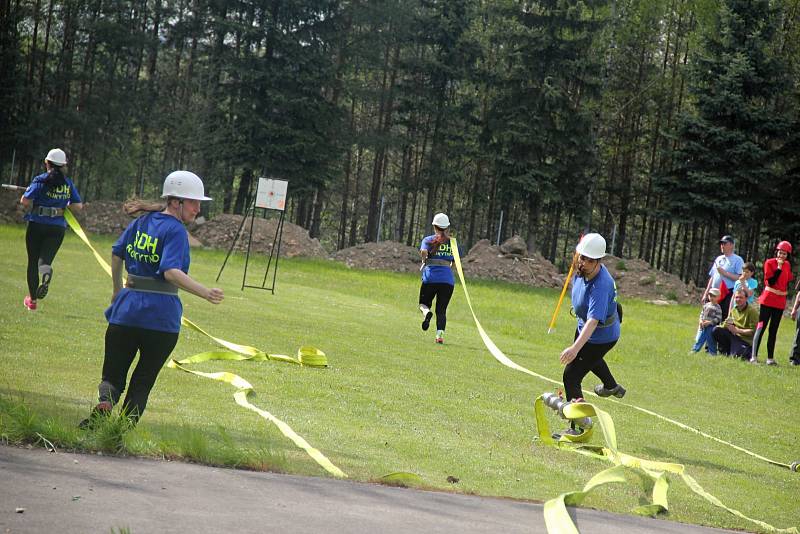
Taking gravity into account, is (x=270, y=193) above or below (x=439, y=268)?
above

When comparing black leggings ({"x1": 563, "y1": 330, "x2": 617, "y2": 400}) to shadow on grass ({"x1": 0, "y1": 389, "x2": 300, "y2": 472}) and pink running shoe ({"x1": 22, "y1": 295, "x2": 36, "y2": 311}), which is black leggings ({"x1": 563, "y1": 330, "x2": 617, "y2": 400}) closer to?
shadow on grass ({"x1": 0, "y1": 389, "x2": 300, "y2": 472})

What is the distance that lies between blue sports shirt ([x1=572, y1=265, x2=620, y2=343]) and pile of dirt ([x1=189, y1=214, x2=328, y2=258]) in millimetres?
32764

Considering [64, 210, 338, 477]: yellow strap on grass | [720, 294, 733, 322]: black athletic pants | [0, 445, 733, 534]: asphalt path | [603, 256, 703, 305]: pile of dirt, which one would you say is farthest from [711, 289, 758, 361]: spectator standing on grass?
[603, 256, 703, 305]: pile of dirt

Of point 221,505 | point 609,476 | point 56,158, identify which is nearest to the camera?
point 221,505

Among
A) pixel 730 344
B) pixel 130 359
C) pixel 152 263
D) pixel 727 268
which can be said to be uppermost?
pixel 727 268

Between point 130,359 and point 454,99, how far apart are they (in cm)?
5248

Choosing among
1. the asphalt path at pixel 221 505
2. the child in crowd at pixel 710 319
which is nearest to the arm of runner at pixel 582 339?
the asphalt path at pixel 221 505

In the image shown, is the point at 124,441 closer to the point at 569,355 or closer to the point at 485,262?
the point at 569,355

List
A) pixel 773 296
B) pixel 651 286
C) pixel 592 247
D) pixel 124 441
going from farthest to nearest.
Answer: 1. pixel 651 286
2. pixel 773 296
3. pixel 592 247
4. pixel 124 441

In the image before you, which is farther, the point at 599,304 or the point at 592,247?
the point at 599,304

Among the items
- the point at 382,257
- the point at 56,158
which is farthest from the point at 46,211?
the point at 382,257

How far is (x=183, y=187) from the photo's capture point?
725cm

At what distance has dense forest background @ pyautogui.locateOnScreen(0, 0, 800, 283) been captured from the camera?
145ft

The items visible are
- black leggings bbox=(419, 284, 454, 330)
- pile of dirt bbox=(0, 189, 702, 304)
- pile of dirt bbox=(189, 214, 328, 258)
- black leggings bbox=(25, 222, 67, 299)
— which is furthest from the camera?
pile of dirt bbox=(189, 214, 328, 258)
